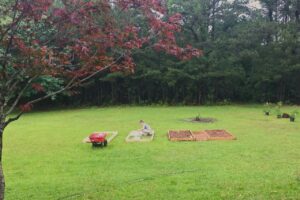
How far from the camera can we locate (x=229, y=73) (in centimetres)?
2172

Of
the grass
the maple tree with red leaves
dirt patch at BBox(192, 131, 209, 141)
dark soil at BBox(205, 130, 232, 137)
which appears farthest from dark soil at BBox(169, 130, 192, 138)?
the maple tree with red leaves

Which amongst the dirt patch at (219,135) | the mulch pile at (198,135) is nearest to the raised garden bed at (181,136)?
the mulch pile at (198,135)

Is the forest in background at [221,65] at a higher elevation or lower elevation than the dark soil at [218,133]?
higher

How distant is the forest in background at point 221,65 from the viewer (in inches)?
851

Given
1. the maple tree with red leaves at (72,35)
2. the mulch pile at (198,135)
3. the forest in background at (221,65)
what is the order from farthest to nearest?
the forest in background at (221,65) → the mulch pile at (198,135) → the maple tree with red leaves at (72,35)

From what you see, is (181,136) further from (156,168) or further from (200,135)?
(156,168)

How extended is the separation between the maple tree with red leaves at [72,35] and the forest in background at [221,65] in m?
18.6

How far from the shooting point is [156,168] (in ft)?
21.2

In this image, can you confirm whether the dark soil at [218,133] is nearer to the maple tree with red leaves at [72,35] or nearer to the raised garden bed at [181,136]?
the raised garden bed at [181,136]

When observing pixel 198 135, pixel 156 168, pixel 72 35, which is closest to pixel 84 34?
pixel 72 35

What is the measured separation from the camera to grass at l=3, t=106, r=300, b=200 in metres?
4.94

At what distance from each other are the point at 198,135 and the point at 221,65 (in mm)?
13136

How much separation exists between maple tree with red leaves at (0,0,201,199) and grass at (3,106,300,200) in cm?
195

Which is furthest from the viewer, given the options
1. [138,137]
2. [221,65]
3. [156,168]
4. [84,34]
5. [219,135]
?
[221,65]
